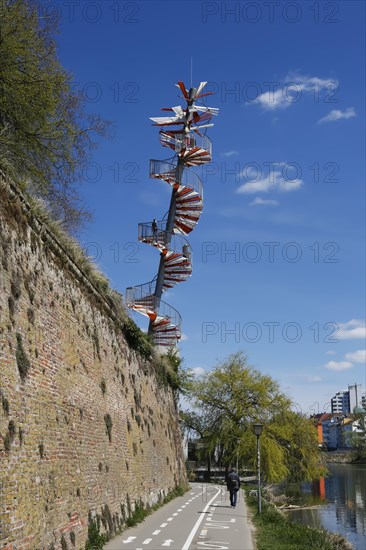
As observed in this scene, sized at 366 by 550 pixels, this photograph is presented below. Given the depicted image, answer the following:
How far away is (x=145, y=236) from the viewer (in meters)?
35.8

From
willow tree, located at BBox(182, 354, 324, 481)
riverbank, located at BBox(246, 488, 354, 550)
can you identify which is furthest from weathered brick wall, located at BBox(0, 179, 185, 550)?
willow tree, located at BBox(182, 354, 324, 481)

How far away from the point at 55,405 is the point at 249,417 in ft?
111

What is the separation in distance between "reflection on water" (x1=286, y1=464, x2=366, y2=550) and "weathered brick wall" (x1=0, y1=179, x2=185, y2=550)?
12.1m

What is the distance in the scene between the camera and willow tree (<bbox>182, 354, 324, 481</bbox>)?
140 ft

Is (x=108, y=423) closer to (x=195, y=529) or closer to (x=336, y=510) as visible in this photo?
(x=195, y=529)

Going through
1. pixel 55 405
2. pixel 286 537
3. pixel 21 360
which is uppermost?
pixel 21 360

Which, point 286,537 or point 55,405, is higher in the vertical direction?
point 55,405

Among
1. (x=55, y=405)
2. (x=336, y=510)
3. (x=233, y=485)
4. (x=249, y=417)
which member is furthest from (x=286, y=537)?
(x=249, y=417)

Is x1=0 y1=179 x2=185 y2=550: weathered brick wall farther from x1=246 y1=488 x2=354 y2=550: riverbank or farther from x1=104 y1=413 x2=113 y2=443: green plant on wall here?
x1=246 y1=488 x2=354 y2=550: riverbank

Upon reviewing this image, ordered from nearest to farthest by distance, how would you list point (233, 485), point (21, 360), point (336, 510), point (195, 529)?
point (21, 360), point (195, 529), point (233, 485), point (336, 510)

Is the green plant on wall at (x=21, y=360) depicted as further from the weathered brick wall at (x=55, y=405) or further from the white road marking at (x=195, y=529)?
the white road marking at (x=195, y=529)

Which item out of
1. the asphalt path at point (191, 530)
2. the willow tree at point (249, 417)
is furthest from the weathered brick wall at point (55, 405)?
the willow tree at point (249, 417)

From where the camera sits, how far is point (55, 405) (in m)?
11.7

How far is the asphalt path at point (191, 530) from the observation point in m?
13.7
